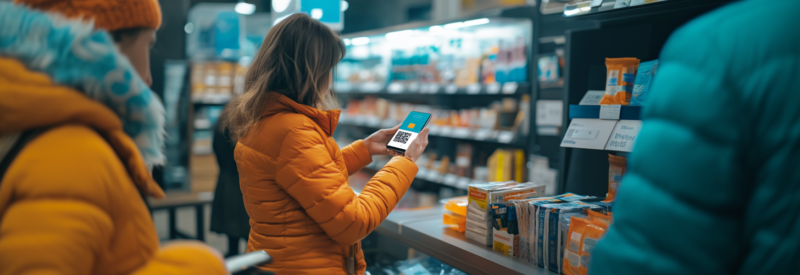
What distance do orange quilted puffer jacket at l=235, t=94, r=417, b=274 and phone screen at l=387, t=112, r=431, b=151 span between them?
14 centimetres

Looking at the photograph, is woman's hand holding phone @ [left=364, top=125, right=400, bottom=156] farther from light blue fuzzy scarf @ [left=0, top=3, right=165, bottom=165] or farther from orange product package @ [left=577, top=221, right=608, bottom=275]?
light blue fuzzy scarf @ [left=0, top=3, right=165, bottom=165]

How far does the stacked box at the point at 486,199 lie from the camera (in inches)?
68.5

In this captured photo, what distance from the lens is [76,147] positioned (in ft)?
2.50

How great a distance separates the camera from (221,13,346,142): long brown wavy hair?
1523mm

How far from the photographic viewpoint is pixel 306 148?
4.62ft

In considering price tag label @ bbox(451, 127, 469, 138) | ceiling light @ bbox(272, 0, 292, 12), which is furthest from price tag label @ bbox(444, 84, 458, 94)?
ceiling light @ bbox(272, 0, 292, 12)

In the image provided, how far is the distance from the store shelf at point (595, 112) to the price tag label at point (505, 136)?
2352 mm

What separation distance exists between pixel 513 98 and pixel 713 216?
3.86m

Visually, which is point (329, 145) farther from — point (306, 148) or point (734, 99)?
point (734, 99)

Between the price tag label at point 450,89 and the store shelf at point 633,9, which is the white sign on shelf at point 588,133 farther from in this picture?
the price tag label at point 450,89

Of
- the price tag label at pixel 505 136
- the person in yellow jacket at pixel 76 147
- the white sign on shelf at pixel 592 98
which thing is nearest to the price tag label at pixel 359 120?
the price tag label at pixel 505 136

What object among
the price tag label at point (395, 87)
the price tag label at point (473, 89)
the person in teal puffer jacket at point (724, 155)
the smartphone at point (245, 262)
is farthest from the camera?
the price tag label at point (395, 87)

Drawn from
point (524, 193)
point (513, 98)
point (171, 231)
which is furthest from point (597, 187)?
point (171, 231)

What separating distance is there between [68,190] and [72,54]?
23 centimetres
